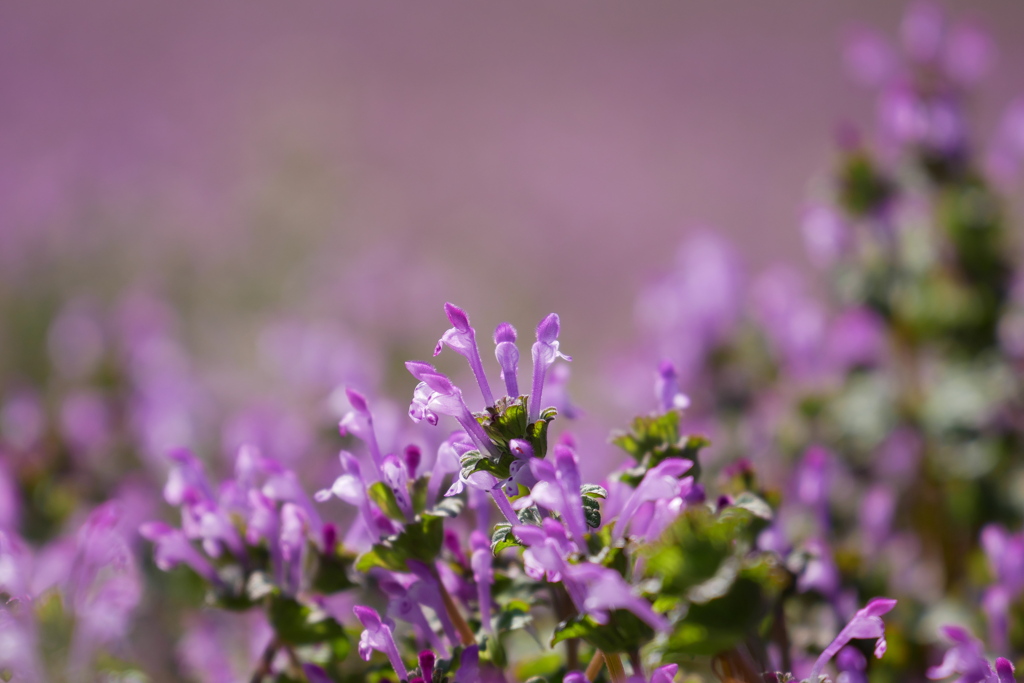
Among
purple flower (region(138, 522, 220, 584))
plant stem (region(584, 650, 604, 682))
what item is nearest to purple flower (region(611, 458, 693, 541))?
plant stem (region(584, 650, 604, 682))

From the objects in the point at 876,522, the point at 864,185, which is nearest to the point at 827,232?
the point at 864,185

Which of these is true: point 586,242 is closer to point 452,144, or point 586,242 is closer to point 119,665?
point 452,144

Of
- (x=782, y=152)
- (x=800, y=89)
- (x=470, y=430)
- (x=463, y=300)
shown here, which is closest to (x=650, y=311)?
(x=470, y=430)

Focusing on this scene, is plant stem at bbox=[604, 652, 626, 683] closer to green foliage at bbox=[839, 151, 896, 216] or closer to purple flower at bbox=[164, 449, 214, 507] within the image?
purple flower at bbox=[164, 449, 214, 507]

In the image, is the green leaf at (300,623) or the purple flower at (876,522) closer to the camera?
the green leaf at (300,623)

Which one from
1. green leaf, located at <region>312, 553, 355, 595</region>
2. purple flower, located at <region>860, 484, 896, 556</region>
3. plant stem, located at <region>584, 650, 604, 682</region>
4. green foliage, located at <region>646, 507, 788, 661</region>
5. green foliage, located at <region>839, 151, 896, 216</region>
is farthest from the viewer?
green foliage, located at <region>839, 151, 896, 216</region>

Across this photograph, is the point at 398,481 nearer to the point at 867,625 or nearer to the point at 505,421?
the point at 505,421

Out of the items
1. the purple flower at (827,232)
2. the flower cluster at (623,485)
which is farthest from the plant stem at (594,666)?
the purple flower at (827,232)

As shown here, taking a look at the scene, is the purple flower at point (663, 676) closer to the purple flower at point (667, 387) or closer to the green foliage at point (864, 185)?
the purple flower at point (667, 387)
